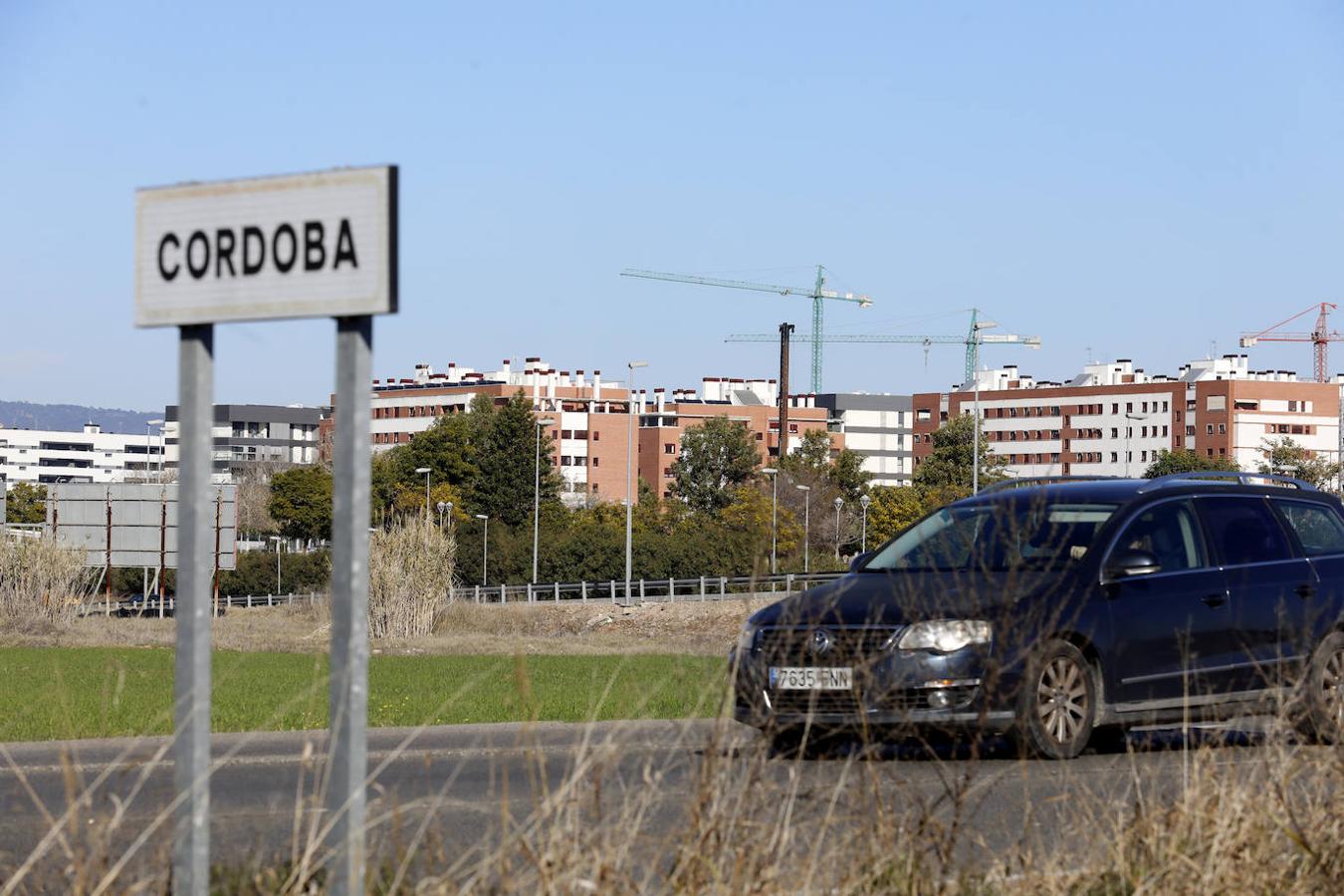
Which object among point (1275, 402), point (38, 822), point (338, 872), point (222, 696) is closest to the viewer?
point (338, 872)

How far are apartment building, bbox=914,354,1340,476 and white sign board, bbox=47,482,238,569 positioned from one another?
103 m

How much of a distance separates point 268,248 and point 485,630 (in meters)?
47.5

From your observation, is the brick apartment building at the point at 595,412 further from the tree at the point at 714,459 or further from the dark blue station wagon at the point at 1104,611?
the dark blue station wagon at the point at 1104,611

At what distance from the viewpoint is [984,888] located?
225 inches

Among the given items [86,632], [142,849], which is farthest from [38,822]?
[86,632]

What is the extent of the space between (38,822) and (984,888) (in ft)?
13.1

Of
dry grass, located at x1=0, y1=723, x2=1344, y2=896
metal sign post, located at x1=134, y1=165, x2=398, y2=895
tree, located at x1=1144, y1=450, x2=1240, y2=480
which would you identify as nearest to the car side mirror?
dry grass, located at x1=0, y1=723, x2=1344, y2=896

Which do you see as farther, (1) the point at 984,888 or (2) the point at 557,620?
(2) the point at 557,620

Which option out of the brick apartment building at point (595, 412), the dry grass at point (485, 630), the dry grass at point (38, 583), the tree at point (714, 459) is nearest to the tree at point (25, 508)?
the brick apartment building at point (595, 412)

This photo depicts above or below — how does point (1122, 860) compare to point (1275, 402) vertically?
below

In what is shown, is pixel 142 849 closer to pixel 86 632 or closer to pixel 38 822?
pixel 38 822

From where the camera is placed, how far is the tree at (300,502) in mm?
114562

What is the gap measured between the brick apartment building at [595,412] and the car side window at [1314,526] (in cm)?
14068

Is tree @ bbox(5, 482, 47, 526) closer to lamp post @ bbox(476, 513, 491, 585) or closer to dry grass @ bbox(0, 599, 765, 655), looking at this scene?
lamp post @ bbox(476, 513, 491, 585)
